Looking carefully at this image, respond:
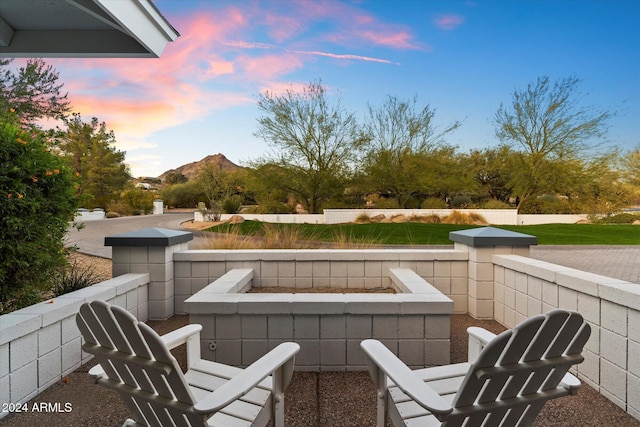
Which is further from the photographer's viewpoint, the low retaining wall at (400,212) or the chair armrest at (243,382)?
the low retaining wall at (400,212)

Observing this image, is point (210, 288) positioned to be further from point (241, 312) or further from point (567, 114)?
point (567, 114)

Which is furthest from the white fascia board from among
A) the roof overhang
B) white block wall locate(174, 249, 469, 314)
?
white block wall locate(174, 249, 469, 314)

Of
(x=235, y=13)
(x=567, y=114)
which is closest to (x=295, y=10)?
(x=235, y=13)

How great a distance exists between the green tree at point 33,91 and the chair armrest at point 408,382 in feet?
52.4

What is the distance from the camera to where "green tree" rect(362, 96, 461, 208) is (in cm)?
2067

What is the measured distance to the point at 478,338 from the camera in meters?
2.01

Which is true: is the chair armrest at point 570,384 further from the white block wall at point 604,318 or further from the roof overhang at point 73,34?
the roof overhang at point 73,34

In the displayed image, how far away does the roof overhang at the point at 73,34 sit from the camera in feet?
9.97

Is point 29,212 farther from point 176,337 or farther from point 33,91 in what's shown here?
point 33,91

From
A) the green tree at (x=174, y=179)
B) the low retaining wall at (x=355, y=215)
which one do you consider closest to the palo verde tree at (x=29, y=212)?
the low retaining wall at (x=355, y=215)

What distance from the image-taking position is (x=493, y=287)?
14.0 ft

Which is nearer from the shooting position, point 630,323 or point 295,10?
point 630,323

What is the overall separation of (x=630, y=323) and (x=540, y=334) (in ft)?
4.96

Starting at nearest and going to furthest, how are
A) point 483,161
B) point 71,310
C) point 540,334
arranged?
point 540,334 → point 71,310 → point 483,161
